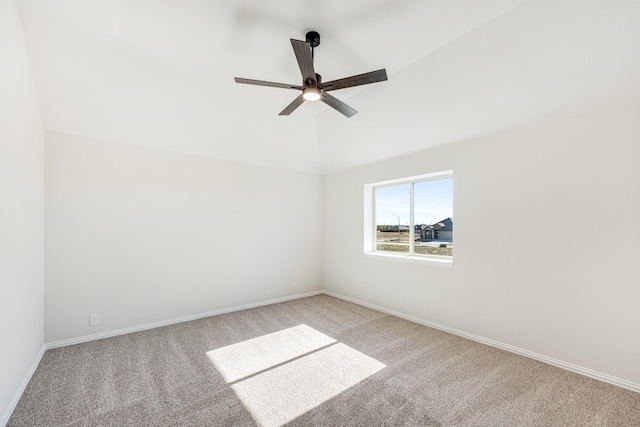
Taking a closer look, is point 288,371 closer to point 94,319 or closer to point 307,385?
point 307,385

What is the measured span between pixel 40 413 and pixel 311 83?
3.13 m

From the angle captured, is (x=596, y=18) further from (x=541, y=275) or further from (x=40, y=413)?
(x=40, y=413)

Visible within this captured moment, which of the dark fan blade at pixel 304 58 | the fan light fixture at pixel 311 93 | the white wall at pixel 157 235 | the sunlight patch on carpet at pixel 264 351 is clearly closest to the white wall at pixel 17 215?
the white wall at pixel 157 235

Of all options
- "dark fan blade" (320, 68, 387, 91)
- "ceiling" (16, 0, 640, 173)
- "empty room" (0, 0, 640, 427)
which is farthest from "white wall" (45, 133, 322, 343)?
"dark fan blade" (320, 68, 387, 91)

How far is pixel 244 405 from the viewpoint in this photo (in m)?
2.05

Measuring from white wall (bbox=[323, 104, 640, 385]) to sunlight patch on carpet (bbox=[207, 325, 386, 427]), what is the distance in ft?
4.78

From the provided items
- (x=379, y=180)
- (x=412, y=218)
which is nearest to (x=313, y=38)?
(x=379, y=180)

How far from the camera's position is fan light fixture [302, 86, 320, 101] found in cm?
221

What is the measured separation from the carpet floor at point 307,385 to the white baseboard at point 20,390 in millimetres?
42

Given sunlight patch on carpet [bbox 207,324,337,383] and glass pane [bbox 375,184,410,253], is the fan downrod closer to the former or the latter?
glass pane [bbox 375,184,410,253]

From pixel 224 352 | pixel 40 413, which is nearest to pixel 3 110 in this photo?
pixel 40 413

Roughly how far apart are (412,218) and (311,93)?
104 inches

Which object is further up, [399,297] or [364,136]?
[364,136]

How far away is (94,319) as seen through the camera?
317 cm
